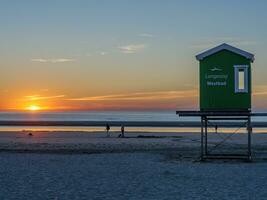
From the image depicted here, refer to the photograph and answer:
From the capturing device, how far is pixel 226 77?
2219 cm

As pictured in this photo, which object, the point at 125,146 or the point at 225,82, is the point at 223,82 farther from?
the point at 125,146

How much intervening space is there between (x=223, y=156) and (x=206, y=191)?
9.28 m

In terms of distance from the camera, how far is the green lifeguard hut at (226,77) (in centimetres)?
2216

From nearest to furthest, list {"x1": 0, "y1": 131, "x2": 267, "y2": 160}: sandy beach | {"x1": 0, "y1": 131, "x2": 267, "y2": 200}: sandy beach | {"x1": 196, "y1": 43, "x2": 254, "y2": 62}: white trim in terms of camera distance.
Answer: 1. {"x1": 0, "y1": 131, "x2": 267, "y2": 200}: sandy beach
2. {"x1": 196, "y1": 43, "x2": 254, "y2": 62}: white trim
3. {"x1": 0, "y1": 131, "x2": 267, "y2": 160}: sandy beach

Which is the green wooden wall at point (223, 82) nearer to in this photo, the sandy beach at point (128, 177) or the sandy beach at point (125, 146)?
the sandy beach at point (128, 177)

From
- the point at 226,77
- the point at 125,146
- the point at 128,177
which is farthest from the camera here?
the point at 125,146

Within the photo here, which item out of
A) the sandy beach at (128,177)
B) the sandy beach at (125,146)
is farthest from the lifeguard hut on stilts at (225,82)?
the sandy beach at (125,146)

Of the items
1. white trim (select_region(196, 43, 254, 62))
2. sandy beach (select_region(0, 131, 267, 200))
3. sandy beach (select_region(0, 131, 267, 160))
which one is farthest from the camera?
sandy beach (select_region(0, 131, 267, 160))

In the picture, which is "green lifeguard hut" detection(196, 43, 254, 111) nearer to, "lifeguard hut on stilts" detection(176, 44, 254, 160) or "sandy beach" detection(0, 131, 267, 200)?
"lifeguard hut on stilts" detection(176, 44, 254, 160)

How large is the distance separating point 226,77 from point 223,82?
223mm

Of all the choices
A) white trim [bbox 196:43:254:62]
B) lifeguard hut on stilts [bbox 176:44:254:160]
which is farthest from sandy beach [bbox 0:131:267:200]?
white trim [bbox 196:43:254:62]

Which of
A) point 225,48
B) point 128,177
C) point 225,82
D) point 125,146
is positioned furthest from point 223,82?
point 125,146

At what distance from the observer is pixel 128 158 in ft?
77.9

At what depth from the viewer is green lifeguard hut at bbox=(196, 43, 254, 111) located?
2216 centimetres
